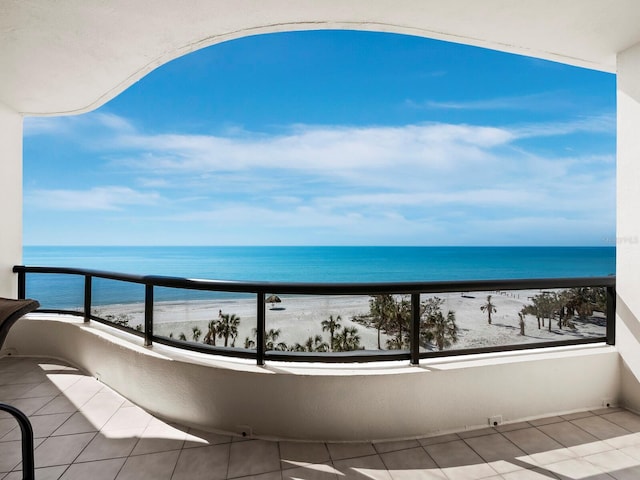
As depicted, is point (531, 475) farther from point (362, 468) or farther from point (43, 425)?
point (43, 425)

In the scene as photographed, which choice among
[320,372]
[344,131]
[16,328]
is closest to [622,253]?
[320,372]

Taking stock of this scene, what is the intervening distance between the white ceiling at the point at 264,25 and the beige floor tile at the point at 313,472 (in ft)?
8.89

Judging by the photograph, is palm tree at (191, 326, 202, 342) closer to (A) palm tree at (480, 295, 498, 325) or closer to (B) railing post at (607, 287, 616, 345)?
(A) palm tree at (480, 295, 498, 325)

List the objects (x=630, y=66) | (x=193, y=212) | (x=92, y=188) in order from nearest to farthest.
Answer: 1. (x=630, y=66)
2. (x=92, y=188)
3. (x=193, y=212)

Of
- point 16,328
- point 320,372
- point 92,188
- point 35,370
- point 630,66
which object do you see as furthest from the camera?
point 92,188

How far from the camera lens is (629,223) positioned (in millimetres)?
2408

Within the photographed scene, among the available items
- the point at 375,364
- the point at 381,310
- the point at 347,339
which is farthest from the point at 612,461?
the point at 347,339

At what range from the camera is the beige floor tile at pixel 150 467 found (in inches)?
66.8

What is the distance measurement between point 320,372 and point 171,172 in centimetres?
3613

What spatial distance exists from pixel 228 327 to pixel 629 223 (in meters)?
3.01

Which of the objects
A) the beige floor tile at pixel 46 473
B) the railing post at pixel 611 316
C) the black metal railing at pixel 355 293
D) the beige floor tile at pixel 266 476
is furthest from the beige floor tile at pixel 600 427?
the beige floor tile at pixel 46 473

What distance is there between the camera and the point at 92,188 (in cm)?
3244

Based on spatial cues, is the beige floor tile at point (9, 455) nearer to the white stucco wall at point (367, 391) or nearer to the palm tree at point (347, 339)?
the white stucco wall at point (367, 391)

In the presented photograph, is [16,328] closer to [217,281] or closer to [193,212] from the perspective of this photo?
[217,281]
